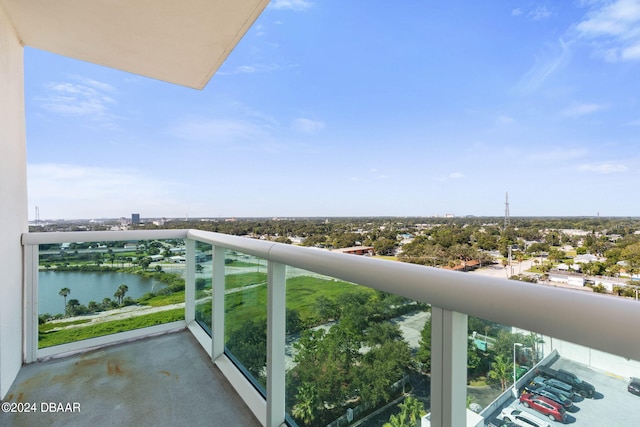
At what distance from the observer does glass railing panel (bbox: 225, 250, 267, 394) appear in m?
1.80

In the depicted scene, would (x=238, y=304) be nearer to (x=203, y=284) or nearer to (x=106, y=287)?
(x=203, y=284)

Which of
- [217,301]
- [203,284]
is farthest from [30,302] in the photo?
[217,301]

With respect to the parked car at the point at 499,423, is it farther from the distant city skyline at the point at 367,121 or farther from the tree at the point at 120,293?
the tree at the point at 120,293

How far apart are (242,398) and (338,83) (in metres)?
15.2

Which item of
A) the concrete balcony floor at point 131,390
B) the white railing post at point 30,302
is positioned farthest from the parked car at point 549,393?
the white railing post at point 30,302

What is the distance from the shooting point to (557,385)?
638 mm

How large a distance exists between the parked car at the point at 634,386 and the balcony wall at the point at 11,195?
3103 mm

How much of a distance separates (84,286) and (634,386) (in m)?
3.58

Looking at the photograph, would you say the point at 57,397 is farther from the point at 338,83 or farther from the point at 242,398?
the point at 338,83

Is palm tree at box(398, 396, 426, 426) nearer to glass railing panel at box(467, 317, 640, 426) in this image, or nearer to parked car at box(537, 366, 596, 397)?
glass railing panel at box(467, 317, 640, 426)

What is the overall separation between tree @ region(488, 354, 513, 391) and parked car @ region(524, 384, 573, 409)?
1.7 inches

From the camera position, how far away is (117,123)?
1084 centimetres

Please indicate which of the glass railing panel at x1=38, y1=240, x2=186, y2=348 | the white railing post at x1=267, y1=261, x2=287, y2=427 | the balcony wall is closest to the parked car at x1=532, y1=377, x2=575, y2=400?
the white railing post at x1=267, y1=261, x2=287, y2=427

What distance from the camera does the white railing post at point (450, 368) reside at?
2.49 ft
